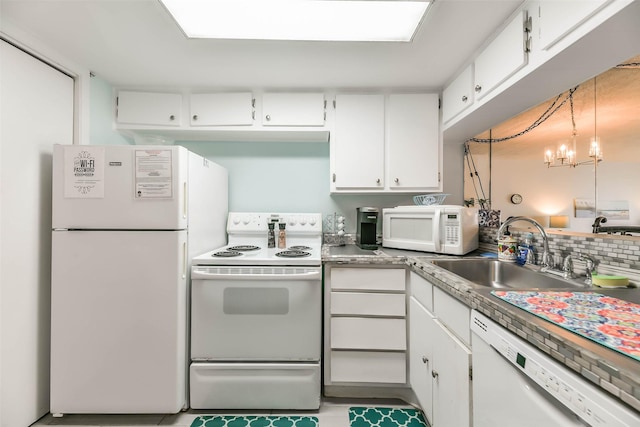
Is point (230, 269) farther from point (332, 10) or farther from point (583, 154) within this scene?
point (583, 154)

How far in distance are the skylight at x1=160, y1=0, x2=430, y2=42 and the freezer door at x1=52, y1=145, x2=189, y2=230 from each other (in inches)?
27.0

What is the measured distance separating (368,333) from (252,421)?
0.84 metres

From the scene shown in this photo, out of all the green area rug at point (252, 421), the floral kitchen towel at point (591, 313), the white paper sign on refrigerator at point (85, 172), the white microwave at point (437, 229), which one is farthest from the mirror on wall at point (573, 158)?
the white paper sign on refrigerator at point (85, 172)

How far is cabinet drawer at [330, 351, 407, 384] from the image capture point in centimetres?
170

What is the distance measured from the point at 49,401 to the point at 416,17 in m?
2.96

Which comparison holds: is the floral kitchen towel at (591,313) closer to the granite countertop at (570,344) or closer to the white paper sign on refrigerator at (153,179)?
the granite countertop at (570,344)

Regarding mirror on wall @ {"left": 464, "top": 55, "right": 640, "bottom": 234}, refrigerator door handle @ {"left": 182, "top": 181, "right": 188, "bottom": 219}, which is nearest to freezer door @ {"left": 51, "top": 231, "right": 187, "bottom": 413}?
refrigerator door handle @ {"left": 182, "top": 181, "right": 188, "bottom": 219}

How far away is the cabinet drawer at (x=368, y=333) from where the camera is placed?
1.69 meters

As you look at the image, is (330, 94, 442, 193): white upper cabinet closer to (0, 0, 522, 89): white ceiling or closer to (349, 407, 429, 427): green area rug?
(0, 0, 522, 89): white ceiling

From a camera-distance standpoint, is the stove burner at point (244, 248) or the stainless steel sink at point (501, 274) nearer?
the stainless steel sink at point (501, 274)

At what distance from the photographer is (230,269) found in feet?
5.33

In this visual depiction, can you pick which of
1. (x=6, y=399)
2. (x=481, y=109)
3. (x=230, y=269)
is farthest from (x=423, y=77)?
(x=6, y=399)

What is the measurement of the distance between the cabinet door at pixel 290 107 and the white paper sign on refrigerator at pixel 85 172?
3.60 ft

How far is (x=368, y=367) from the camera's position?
5.62 feet
